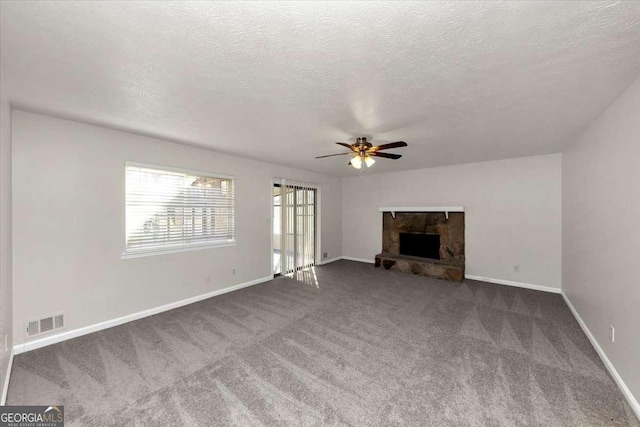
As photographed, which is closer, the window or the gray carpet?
the gray carpet

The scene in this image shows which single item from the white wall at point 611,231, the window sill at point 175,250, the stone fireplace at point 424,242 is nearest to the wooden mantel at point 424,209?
the stone fireplace at point 424,242

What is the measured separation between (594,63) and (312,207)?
206 inches

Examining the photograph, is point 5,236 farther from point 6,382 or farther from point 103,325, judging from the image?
point 103,325

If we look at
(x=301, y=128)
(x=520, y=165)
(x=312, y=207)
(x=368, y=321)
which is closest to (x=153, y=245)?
(x=301, y=128)

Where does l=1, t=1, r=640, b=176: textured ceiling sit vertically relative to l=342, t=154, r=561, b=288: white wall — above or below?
above

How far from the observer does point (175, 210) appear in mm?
3756

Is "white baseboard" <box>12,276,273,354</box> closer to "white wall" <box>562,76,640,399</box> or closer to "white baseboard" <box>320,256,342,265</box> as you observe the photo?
"white baseboard" <box>320,256,342,265</box>

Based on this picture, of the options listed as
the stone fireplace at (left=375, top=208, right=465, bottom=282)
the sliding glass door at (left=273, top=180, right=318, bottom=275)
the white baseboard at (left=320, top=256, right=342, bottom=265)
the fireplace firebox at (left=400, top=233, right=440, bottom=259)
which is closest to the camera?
the stone fireplace at (left=375, top=208, right=465, bottom=282)

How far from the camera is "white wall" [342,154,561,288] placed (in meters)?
4.38

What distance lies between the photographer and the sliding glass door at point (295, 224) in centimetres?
548

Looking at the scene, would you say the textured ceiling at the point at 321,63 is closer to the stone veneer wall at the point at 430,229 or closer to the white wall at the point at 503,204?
the white wall at the point at 503,204

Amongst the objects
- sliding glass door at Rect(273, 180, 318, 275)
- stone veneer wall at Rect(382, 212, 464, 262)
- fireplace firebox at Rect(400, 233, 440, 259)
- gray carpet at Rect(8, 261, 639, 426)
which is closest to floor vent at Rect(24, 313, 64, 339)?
gray carpet at Rect(8, 261, 639, 426)
